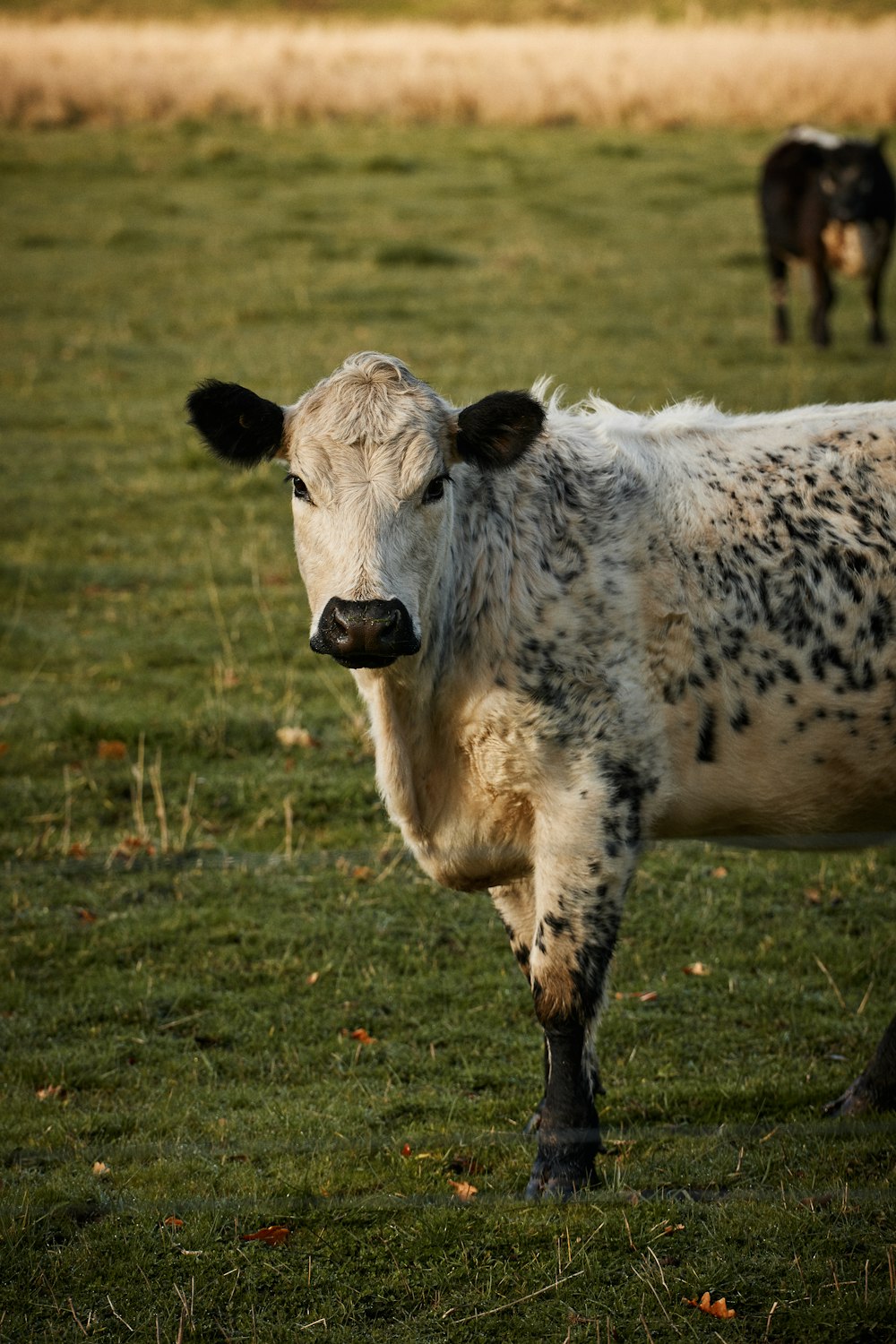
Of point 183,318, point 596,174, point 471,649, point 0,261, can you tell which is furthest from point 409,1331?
point 596,174

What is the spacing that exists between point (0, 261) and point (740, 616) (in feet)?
52.8

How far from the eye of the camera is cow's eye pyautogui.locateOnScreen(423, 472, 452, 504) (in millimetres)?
4594

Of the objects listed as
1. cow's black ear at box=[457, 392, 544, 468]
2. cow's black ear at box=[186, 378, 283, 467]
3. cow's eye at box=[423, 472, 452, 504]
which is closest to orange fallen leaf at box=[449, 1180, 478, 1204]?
cow's eye at box=[423, 472, 452, 504]

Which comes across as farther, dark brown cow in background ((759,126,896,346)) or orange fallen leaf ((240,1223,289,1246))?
dark brown cow in background ((759,126,896,346))

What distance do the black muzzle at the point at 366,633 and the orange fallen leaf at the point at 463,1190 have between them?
5.53 feet

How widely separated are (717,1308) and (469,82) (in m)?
28.0

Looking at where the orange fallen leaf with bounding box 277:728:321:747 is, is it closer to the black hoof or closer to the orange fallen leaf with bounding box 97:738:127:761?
the orange fallen leaf with bounding box 97:738:127:761

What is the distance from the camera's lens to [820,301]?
1638 cm

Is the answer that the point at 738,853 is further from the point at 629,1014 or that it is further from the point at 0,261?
the point at 0,261

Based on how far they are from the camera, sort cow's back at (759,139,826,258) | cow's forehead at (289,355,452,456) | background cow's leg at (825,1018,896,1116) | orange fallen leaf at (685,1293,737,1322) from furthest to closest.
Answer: cow's back at (759,139,826,258), background cow's leg at (825,1018,896,1116), cow's forehead at (289,355,452,456), orange fallen leaf at (685,1293,737,1322)

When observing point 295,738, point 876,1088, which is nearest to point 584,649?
point 876,1088

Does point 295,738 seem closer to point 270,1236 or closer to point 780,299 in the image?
point 270,1236

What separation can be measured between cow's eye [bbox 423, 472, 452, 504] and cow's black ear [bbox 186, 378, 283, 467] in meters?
0.58

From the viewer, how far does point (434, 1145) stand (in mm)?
4922
